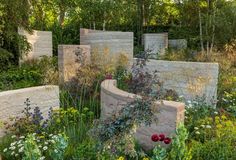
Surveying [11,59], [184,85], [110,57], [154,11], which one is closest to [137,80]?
[184,85]

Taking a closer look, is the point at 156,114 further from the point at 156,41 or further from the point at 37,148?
the point at 156,41

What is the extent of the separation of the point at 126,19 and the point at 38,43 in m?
6.76

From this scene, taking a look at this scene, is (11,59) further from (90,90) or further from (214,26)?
(214,26)

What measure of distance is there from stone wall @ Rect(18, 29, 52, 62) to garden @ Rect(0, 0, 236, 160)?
0.10ft

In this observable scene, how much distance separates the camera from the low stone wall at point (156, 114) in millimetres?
4770

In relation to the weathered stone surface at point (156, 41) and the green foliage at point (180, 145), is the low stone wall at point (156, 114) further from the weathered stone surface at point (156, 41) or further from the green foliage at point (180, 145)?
the weathered stone surface at point (156, 41)

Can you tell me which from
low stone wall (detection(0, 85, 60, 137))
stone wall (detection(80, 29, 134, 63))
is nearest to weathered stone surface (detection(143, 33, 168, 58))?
stone wall (detection(80, 29, 134, 63))

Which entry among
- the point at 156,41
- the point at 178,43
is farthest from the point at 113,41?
the point at 178,43

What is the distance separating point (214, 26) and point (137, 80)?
1062cm

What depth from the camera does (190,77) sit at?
7.25 meters

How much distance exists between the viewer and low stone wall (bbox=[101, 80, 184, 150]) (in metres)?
4.77

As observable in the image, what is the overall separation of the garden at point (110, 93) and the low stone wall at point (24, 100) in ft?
0.05

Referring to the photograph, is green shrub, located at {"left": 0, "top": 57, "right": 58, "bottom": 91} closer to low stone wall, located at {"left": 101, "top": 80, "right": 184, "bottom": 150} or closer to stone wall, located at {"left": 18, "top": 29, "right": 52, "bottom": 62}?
stone wall, located at {"left": 18, "top": 29, "right": 52, "bottom": 62}

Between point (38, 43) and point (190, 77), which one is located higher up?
point (38, 43)
